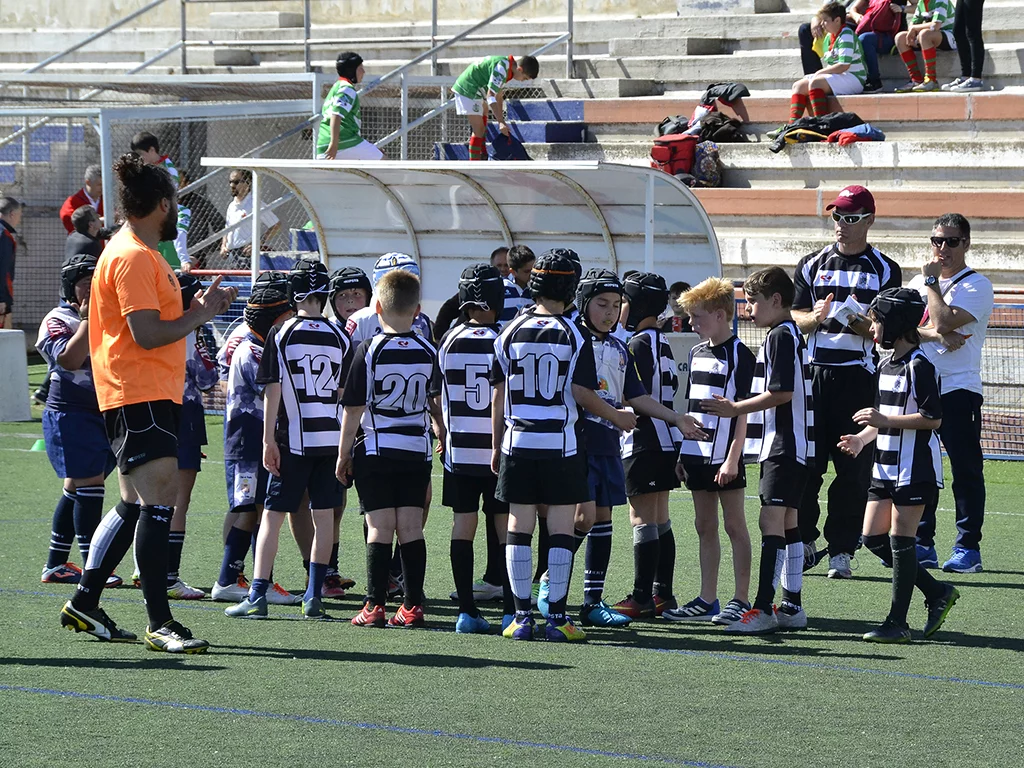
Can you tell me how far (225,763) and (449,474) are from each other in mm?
2647

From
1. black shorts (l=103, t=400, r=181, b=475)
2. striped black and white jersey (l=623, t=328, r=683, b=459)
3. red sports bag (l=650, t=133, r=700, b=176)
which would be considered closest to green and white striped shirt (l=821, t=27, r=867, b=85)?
red sports bag (l=650, t=133, r=700, b=176)

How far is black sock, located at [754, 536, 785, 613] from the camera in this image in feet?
23.4

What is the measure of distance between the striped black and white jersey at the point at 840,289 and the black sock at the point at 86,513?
3810 mm

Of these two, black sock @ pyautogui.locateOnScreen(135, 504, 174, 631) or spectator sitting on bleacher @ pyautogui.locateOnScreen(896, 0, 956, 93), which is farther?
spectator sitting on bleacher @ pyautogui.locateOnScreen(896, 0, 956, 93)

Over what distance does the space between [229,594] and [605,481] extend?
6.42 feet

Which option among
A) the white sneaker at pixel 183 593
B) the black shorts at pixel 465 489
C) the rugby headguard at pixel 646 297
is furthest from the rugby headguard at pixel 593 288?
the white sneaker at pixel 183 593

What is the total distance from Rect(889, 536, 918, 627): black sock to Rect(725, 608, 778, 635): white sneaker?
0.54 meters

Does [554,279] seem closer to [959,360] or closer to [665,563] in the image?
[665,563]

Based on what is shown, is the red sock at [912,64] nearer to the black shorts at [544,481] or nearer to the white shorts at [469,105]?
the white shorts at [469,105]

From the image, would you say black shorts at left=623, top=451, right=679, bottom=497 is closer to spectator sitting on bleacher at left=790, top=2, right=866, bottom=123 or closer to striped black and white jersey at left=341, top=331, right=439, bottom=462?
striped black and white jersey at left=341, top=331, right=439, bottom=462

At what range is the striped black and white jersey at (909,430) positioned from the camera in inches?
273

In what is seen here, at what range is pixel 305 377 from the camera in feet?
24.5

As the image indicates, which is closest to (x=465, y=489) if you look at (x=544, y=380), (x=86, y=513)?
(x=544, y=380)

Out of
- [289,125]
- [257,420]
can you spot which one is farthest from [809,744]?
[289,125]
